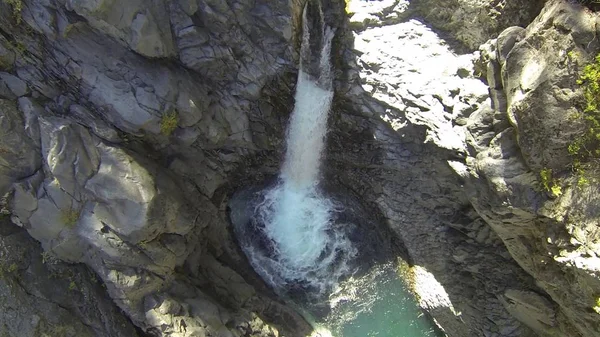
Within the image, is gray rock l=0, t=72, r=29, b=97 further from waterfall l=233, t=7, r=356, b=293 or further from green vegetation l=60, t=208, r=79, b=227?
waterfall l=233, t=7, r=356, b=293

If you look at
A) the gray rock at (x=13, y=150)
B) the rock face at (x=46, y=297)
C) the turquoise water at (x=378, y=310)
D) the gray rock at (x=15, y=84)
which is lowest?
the rock face at (x=46, y=297)

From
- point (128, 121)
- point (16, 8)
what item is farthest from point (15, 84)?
point (128, 121)

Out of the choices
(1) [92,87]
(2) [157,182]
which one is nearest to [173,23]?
(1) [92,87]

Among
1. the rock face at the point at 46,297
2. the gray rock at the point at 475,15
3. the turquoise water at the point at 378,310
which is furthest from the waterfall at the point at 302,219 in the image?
the rock face at the point at 46,297

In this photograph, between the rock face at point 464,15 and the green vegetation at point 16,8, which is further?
the green vegetation at point 16,8

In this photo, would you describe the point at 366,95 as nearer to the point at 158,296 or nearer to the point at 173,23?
the point at 173,23

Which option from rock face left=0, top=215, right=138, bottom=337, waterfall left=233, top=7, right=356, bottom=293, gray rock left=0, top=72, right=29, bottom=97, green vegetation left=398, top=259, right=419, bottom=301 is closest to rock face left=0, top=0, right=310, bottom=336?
gray rock left=0, top=72, right=29, bottom=97

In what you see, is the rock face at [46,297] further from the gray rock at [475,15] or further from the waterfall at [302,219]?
the gray rock at [475,15]
